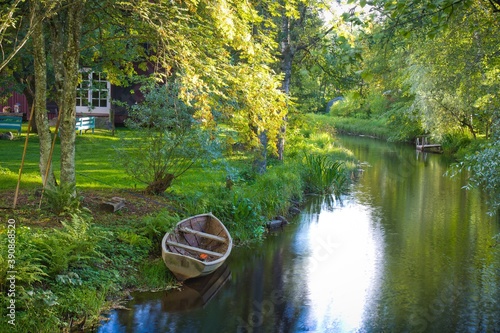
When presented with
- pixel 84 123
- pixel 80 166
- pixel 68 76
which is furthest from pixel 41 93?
pixel 84 123

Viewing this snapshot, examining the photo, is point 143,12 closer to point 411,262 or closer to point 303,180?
point 411,262

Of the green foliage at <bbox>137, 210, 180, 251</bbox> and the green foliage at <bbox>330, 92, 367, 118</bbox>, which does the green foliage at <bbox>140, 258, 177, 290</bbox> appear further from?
the green foliage at <bbox>330, 92, 367, 118</bbox>

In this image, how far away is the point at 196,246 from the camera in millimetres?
12453

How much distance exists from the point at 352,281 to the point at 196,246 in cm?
325

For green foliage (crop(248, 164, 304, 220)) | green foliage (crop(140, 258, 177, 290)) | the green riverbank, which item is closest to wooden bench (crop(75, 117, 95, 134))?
the green riverbank

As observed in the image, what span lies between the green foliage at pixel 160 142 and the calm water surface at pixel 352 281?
106 inches

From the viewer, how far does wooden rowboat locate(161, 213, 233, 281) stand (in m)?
10.9

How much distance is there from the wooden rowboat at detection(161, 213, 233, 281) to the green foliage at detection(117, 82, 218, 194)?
6.24 feet

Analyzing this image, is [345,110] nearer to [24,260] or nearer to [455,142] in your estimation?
[455,142]

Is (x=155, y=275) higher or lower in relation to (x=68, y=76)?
lower

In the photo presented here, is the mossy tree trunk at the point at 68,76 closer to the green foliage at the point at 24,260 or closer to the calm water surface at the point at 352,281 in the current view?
the green foliage at the point at 24,260

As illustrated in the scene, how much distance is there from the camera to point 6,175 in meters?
15.3

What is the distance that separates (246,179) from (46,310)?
420 inches

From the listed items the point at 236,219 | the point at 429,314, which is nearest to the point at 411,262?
the point at 429,314
